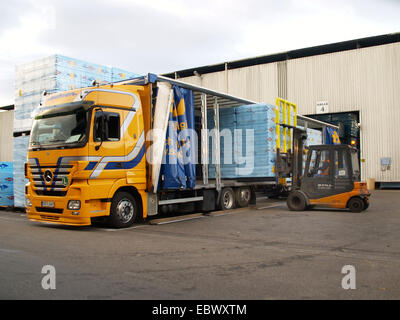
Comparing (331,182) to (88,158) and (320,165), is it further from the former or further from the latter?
(88,158)

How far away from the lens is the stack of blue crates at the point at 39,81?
11.3 m

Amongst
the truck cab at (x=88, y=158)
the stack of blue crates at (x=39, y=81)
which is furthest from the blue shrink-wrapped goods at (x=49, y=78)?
the truck cab at (x=88, y=158)

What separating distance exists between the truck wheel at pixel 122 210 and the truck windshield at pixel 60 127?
1.56 m

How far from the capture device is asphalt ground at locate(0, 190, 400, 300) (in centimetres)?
419

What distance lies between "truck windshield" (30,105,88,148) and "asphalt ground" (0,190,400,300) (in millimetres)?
1981

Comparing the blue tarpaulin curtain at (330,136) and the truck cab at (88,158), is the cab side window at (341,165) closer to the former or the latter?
the truck cab at (88,158)

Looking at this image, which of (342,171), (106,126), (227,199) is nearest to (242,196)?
(227,199)

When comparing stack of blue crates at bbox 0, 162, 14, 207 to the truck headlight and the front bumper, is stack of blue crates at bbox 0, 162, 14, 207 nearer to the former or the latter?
the front bumper

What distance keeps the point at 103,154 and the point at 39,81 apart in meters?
4.45

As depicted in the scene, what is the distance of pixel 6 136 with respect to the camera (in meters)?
42.8

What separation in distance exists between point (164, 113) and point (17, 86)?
556cm
